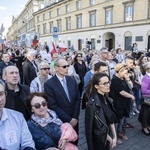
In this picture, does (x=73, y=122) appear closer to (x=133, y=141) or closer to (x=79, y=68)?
(x=133, y=141)

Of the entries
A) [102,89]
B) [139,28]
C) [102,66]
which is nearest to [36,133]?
[102,89]

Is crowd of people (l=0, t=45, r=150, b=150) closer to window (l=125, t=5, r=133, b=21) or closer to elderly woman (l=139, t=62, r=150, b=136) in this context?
elderly woman (l=139, t=62, r=150, b=136)

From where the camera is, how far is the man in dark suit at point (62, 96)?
9.63ft

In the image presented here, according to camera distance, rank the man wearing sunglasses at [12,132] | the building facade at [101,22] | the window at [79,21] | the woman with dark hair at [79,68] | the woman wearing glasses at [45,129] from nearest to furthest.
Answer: the man wearing sunglasses at [12,132] < the woman wearing glasses at [45,129] < the woman with dark hair at [79,68] < the building facade at [101,22] < the window at [79,21]

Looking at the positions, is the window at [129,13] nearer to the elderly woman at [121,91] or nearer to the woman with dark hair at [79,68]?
the woman with dark hair at [79,68]

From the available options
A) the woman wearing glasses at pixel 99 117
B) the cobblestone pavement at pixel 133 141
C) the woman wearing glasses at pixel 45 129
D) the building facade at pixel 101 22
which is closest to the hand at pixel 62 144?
the woman wearing glasses at pixel 45 129

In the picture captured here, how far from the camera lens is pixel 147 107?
4203mm

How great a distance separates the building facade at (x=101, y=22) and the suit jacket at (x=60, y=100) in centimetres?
1485

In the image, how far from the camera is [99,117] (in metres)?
2.52

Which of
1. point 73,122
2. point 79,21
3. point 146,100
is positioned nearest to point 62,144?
point 73,122

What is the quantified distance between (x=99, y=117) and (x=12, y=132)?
1.25 meters

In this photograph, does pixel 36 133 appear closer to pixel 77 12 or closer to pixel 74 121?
pixel 74 121

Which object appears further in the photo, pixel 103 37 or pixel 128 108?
pixel 103 37

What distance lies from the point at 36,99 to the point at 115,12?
28753 millimetres
